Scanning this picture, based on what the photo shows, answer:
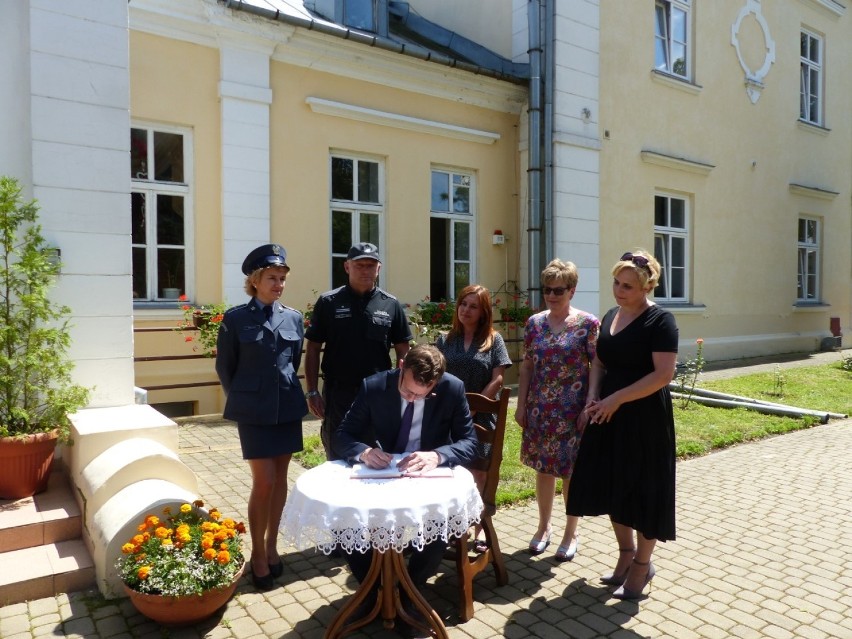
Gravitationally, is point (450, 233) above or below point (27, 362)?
above

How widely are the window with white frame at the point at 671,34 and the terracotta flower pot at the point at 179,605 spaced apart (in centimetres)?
1154

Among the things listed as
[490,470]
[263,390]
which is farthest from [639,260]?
[263,390]

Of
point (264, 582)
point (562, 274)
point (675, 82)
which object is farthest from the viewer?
point (675, 82)

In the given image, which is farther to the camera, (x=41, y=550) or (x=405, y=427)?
(x=41, y=550)

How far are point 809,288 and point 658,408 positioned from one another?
14664 mm

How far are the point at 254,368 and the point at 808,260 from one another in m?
15.6

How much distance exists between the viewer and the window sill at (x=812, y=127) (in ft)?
48.4

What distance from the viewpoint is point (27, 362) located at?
404 centimetres

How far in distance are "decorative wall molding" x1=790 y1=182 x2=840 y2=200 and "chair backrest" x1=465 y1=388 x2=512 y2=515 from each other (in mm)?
13516

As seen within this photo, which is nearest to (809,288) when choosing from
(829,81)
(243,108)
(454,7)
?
(829,81)

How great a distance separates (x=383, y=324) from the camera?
13.7ft

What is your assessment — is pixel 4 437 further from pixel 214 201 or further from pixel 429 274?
pixel 429 274

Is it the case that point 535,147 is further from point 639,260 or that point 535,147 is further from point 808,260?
point 808,260

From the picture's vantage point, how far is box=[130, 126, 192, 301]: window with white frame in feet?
25.3
